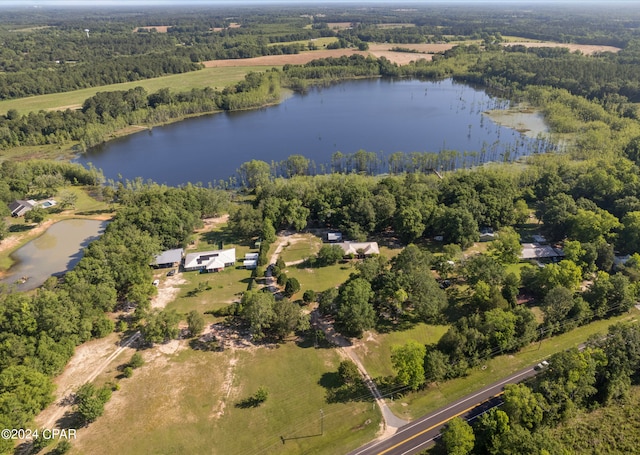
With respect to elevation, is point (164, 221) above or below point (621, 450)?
above

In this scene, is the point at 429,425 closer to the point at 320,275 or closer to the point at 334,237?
the point at 320,275

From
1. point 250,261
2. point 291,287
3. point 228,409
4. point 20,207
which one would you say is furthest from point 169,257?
point 20,207

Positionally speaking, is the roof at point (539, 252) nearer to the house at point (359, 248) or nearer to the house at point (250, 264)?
the house at point (359, 248)

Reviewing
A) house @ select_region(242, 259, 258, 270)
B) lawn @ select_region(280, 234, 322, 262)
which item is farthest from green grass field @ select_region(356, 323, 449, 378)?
house @ select_region(242, 259, 258, 270)

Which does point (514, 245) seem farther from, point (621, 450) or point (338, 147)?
point (338, 147)

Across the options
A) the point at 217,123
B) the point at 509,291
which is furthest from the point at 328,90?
the point at 509,291
